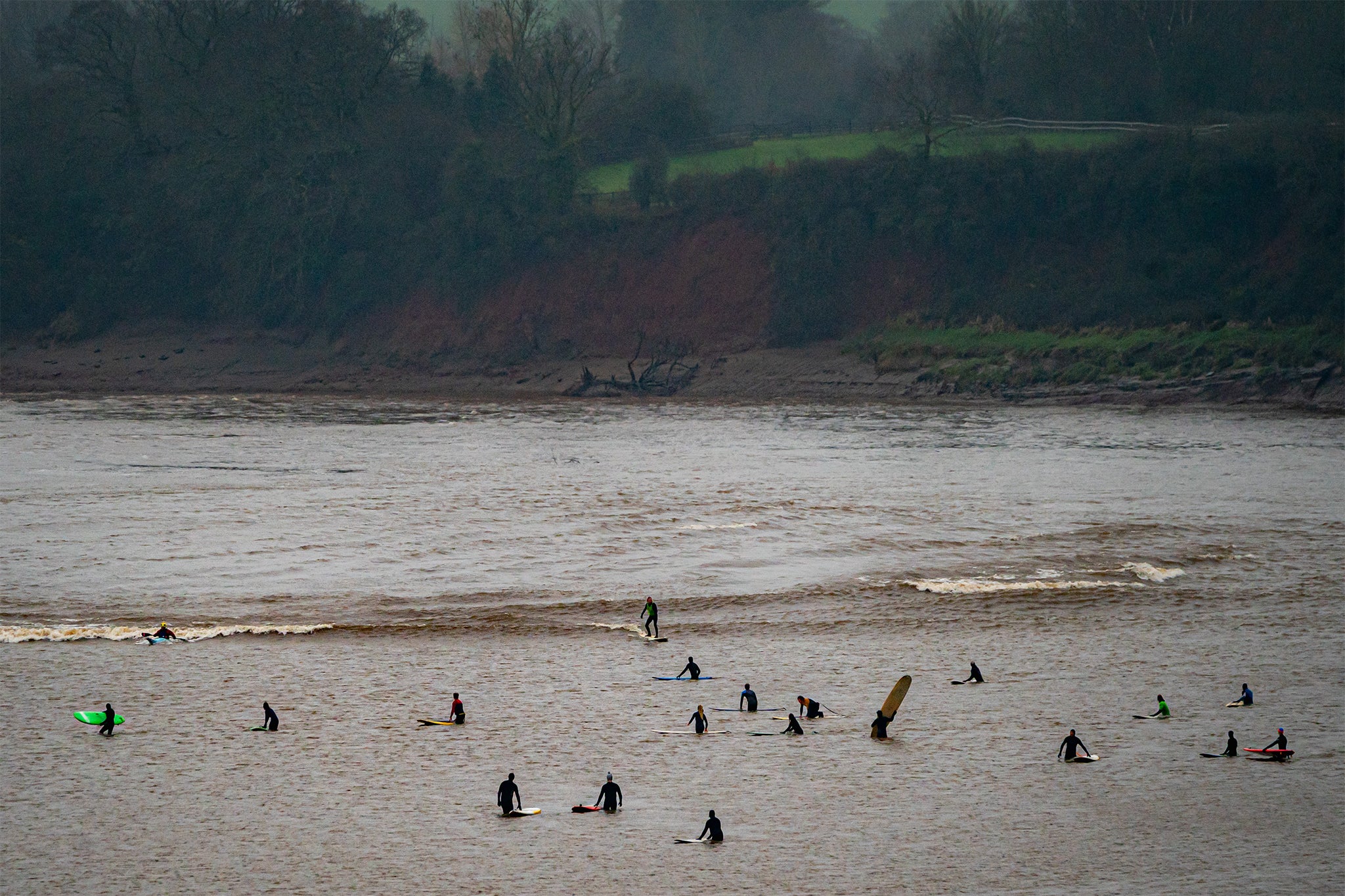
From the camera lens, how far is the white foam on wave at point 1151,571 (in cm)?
3725

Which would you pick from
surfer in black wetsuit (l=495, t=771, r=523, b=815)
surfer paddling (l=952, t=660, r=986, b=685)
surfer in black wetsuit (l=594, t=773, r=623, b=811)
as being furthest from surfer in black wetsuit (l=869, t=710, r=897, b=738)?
surfer in black wetsuit (l=495, t=771, r=523, b=815)

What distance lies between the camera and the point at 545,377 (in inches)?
3366

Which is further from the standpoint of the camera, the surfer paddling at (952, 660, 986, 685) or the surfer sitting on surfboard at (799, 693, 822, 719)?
the surfer paddling at (952, 660, 986, 685)

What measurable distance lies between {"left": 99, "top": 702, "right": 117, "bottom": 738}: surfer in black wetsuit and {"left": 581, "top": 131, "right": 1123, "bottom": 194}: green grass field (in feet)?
241

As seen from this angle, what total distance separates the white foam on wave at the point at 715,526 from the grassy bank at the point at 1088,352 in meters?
36.0

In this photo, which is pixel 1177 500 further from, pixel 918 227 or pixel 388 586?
pixel 918 227

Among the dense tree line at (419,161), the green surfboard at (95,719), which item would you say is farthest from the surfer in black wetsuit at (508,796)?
the dense tree line at (419,161)

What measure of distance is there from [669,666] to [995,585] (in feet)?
34.1

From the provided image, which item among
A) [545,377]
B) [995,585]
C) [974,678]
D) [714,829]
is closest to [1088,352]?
[545,377]

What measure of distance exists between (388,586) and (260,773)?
1266 cm

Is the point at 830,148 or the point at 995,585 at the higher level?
the point at 830,148

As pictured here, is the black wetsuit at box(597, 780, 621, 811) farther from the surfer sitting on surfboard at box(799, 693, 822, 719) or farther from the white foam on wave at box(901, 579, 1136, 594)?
the white foam on wave at box(901, 579, 1136, 594)

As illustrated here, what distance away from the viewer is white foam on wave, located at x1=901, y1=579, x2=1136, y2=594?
35.9m

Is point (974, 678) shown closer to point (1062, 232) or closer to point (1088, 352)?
point (1088, 352)
